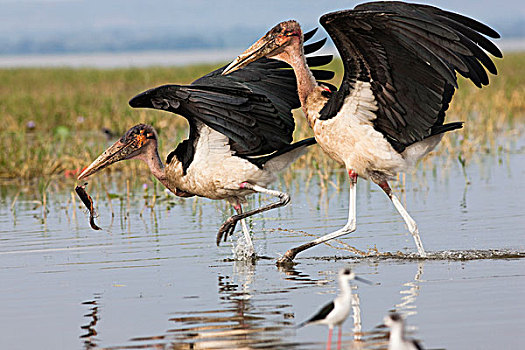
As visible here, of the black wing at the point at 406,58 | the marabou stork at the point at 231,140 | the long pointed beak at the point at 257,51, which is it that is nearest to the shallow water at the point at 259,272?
the marabou stork at the point at 231,140

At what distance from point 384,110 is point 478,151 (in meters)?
5.34

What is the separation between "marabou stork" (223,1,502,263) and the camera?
18.7ft

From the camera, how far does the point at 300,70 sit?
Result: 667 cm

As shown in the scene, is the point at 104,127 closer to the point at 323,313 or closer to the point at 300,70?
the point at 300,70

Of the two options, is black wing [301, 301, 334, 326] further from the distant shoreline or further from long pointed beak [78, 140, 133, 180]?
the distant shoreline

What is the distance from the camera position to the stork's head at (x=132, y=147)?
24.9 ft

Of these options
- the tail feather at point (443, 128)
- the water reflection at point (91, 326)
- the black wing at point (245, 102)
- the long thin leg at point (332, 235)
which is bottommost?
the water reflection at point (91, 326)

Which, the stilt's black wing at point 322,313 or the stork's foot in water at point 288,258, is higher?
the stork's foot in water at point 288,258

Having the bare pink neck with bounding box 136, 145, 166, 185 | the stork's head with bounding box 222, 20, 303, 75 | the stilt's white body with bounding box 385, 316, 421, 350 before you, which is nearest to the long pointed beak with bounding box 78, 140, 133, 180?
the bare pink neck with bounding box 136, 145, 166, 185

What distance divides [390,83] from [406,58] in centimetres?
20

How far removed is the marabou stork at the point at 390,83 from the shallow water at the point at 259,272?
1.73 feet

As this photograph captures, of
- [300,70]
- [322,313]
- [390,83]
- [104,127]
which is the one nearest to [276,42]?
[300,70]

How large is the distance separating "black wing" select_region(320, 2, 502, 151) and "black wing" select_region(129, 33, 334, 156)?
0.80 meters

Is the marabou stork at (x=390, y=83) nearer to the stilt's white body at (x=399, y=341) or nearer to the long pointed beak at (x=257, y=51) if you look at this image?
the long pointed beak at (x=257, y=51)
